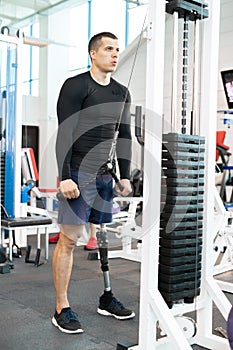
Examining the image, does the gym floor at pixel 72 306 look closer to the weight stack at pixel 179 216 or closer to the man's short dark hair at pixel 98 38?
the weight stack at pixel 179 216

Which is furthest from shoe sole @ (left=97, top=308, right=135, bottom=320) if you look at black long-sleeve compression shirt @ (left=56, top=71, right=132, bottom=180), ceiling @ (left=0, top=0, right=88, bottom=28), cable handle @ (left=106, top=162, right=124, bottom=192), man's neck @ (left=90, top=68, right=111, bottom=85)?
ceiling @ (left=0, top=0, right=88, bottom=28)

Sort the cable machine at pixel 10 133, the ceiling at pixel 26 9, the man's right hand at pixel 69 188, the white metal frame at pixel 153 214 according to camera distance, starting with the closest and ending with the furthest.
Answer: the white metal frame at pixel 153 214 < the man's right hand at pixel 69 188 < the cable machine at pixel 10 133 < the ceiling at pixel 26 9

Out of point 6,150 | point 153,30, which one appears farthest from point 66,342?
point 6,150

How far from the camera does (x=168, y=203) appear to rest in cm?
205

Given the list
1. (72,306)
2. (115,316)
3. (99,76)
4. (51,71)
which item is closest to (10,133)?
(72,306)

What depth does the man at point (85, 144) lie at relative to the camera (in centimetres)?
234

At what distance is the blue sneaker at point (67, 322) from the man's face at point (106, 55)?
130cm

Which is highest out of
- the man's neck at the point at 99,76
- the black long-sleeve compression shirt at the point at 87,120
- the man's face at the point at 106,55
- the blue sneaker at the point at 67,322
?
the man's face at the point at 106,55

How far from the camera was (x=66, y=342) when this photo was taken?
2303 millimetres

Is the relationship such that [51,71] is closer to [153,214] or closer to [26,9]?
[26,9]

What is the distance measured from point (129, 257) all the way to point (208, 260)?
2.37 meters

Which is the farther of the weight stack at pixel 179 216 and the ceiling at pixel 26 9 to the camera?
the ceiling at pixel 26 9

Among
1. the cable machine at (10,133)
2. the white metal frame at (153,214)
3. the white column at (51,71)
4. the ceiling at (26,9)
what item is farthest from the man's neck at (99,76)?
the white column at (51,71)

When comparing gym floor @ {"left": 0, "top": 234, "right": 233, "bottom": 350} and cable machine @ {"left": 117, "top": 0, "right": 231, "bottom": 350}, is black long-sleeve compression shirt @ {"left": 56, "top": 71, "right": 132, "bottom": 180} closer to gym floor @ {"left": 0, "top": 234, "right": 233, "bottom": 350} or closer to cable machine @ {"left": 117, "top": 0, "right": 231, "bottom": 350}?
cable machine @ {"left": 117, "top": 0, "right": 231, "bottom": 350}
